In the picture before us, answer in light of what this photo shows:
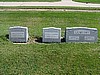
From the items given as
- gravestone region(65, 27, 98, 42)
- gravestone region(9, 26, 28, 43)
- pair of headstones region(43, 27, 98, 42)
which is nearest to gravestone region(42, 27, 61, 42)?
pair of headstones region(43, 27, 98, 42)

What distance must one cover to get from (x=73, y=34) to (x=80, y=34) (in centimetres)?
27

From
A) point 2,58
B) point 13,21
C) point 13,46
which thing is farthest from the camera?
point 13,21

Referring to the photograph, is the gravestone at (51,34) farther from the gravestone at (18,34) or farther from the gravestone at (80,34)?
the gravestone at (18,34)

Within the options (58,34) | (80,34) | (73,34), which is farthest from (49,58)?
(80,34)

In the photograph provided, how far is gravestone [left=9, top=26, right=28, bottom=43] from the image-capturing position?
39.9 feet

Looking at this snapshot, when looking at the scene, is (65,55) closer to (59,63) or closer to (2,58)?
(59,63)

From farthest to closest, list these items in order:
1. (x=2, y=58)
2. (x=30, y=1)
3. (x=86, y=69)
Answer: (x=30, y=1), (x=2, y=58), (x=86, y=69)

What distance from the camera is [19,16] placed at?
20.2m

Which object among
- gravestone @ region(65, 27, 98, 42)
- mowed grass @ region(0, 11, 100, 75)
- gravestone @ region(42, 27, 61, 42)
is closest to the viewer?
mowed grass @ region(0, 11, 100, 75)

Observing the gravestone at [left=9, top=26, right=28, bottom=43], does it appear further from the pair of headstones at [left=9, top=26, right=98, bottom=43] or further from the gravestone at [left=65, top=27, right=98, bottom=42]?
the gravestone at [left=65, top=27, right=98, bottom=42]

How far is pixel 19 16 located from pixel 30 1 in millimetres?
11573

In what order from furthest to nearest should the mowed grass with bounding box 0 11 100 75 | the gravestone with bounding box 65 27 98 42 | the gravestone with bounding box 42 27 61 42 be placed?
the gravestone with bounding box 42 27 61 42
the gravestone with bounding box 65 27 98 42
the mowed grass with bounding box 0 11 100 75

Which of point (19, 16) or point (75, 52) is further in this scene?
point (19, 16)

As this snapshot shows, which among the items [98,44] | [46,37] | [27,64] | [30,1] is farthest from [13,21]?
[30,1]
